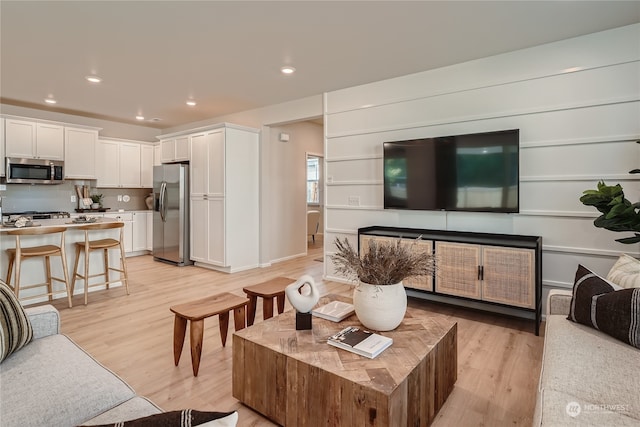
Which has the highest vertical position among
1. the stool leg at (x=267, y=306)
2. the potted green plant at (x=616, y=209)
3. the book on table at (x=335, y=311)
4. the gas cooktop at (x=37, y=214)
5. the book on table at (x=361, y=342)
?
the potted green plant at (x=616, y=209)

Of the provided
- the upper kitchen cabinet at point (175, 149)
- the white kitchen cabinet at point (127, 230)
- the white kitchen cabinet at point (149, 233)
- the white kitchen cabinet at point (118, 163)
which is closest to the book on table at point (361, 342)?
the upper kitchen cabinet at point (175, 149)

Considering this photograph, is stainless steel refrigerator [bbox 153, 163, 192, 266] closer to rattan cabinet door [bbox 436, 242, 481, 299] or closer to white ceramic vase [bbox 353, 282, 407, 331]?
rattan cabinet door [bbox 436, 242, 481, 299]

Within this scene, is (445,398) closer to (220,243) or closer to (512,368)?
(512,368)

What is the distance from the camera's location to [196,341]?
87.0 inches

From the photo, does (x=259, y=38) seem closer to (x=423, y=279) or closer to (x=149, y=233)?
(x=423, y=279)

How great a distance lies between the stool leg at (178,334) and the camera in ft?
7.52

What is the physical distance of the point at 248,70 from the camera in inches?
150

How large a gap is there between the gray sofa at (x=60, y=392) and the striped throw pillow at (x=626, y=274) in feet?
7.86

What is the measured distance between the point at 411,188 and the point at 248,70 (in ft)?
7.62

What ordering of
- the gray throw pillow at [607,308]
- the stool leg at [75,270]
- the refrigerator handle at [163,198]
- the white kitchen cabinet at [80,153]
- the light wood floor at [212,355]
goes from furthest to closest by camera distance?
the refrigerator handle at [163,198]
the white kitchen cabinet at [80,153]
the stool leg at [75,270]
the light wood floor at [212,355]
the gray throw pillow at [607,308]

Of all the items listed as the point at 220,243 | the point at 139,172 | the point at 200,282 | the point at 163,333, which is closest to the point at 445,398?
the point at 163,333

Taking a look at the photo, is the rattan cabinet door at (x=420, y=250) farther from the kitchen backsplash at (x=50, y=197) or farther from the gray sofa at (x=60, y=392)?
the kitchen backsplash at (x=50, y=197)

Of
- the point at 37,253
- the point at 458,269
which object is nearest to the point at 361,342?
the point at 458,269

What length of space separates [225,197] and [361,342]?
3.86 meters
